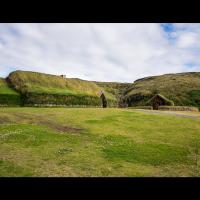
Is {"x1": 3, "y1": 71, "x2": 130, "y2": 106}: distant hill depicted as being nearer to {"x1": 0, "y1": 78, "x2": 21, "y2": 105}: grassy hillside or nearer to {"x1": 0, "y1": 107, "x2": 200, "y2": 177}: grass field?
{"x1": 0, "y1": 78, "x2": 21, "y2": 105}: grassy hillside

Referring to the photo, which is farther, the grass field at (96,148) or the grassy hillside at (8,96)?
the grassy hillside at (8,96)

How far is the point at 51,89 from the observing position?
6406 cm

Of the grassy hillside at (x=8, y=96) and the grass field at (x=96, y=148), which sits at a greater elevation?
the grassy hillside at (x=8, y=96)

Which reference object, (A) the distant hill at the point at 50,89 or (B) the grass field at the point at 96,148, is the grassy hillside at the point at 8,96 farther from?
(B) the grass field at the point at 96,148

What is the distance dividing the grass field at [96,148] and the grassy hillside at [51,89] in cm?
2719

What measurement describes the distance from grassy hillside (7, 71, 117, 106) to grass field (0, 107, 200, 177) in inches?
1071

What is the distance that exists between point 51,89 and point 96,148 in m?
45.3

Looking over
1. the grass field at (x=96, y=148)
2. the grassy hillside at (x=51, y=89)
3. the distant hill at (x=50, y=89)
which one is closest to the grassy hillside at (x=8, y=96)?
the distant hill at (x=50, y=89)

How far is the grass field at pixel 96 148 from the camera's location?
50.2 ft

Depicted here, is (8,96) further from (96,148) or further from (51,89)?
(96,148)

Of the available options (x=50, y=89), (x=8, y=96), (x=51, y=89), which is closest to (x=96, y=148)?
(x=8, y=96)

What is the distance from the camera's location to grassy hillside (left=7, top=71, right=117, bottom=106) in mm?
59094
